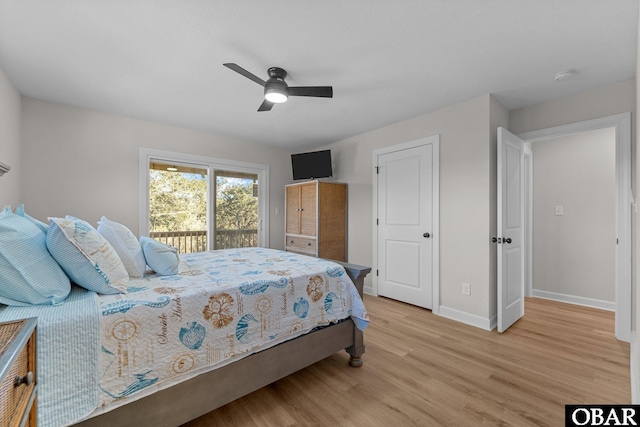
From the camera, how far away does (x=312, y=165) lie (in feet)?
14.9

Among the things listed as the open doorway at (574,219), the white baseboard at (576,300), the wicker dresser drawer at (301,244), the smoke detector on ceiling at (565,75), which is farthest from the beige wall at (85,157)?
the white baseboard at (576,300)

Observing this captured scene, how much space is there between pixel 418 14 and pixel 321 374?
245cm

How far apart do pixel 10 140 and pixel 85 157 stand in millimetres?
651

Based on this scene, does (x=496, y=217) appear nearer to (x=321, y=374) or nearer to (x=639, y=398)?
(x=639, y=398)

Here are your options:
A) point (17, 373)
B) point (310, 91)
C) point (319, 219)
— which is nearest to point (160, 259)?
point (17, 373)

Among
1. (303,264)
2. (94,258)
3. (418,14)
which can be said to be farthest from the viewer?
(303,264)

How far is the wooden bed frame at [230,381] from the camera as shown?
4.04ft

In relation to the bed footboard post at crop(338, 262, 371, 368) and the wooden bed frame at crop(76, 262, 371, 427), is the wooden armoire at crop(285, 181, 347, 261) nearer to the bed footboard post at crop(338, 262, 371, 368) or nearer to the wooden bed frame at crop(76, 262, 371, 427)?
the bed footboard post at crop(338, 262, 371, 368)

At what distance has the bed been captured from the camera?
3.51 feet

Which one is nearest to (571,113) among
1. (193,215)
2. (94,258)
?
(94,258)

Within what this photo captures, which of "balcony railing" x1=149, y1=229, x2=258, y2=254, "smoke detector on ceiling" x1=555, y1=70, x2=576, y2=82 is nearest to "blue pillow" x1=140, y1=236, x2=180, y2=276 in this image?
"balcony railing" x1=149, y1=229, x2=258, y2=254

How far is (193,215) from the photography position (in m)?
4.16

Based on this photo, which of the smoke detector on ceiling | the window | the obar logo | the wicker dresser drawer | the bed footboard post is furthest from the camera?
the wicker dresser drawer

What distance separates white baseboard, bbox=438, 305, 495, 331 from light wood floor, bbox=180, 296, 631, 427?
0.08m
